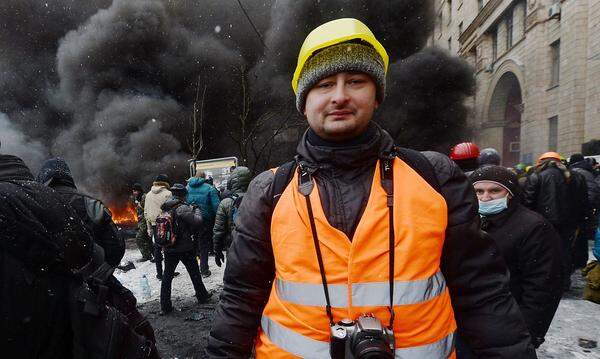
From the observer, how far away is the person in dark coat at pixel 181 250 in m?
4.21

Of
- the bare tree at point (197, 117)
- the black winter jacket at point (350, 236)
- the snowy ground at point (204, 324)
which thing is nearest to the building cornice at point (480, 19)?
the bare tree at point (197, 117)

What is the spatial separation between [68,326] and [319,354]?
42.0 inches

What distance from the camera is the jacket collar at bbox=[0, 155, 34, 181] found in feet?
4.64

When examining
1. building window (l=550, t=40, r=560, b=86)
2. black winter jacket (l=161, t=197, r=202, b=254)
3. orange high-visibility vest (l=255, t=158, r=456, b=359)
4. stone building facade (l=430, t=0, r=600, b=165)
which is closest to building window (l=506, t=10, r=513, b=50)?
stone building facade (l=430, t=0, r=600, b=165)

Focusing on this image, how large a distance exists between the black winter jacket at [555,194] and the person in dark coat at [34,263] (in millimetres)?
4102

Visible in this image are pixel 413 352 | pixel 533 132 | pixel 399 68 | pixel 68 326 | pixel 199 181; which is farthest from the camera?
pixel 399 68

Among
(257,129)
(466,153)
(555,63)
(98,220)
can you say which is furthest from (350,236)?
(257,129)

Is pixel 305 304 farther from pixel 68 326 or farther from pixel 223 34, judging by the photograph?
pixel 223 34

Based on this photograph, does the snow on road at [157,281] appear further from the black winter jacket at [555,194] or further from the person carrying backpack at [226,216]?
the black winter jacket at [555,194]

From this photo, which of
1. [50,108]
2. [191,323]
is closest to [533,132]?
[191,323]

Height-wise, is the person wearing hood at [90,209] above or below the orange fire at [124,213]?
above

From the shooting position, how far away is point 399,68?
17.7 meters

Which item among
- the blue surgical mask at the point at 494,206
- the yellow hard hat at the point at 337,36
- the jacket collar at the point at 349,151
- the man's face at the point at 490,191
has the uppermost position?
the yellow hard hat at the point at 337,36

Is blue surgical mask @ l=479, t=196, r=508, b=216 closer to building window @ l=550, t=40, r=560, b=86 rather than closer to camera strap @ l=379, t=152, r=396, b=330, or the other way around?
camera strap @ l=379, t=152, r=396, b=330
